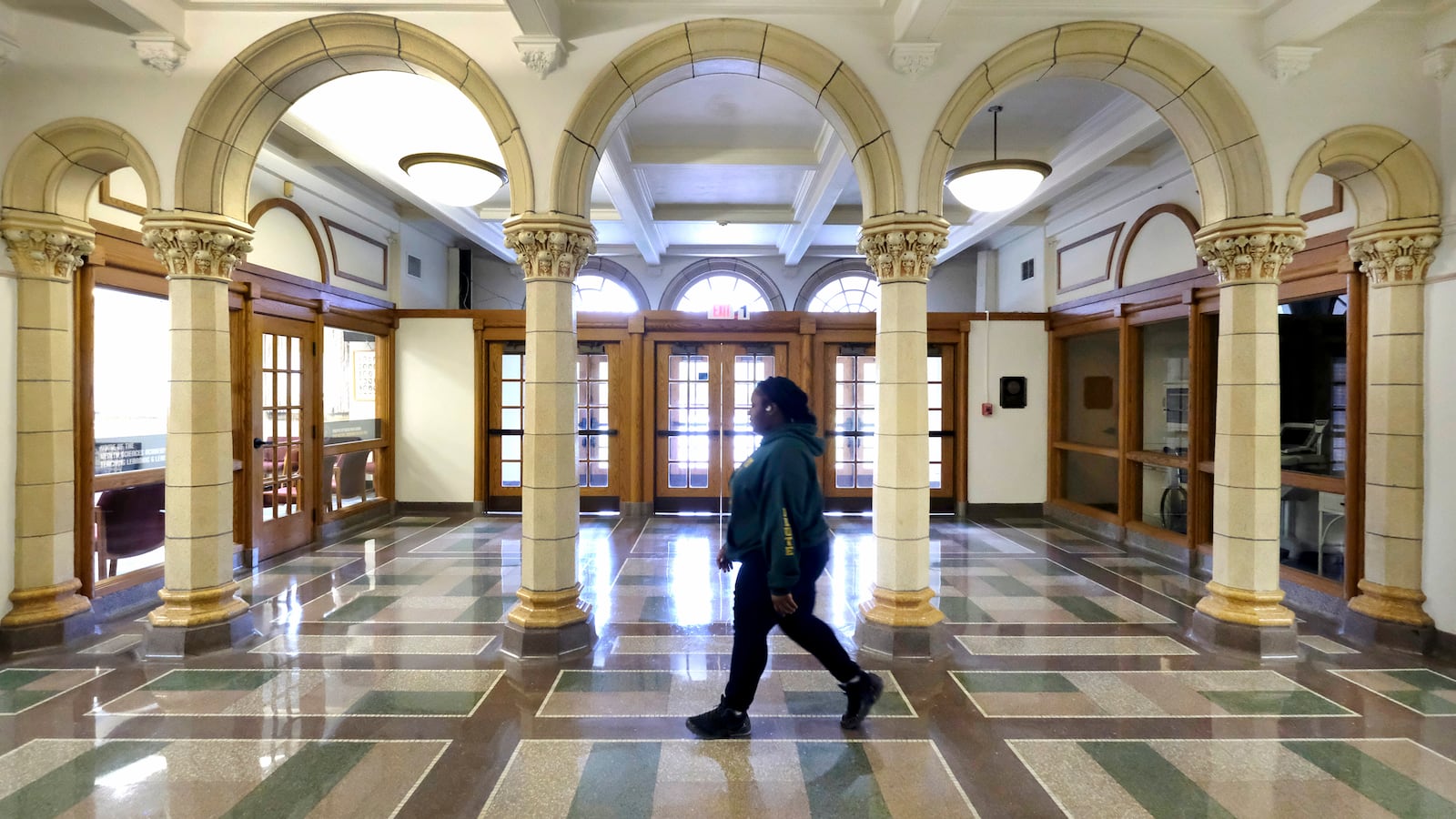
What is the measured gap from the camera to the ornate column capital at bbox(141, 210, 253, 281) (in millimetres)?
3453

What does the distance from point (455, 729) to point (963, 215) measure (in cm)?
667

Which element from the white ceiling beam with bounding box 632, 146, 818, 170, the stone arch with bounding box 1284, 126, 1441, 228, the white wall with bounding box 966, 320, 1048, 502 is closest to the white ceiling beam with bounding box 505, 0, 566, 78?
the white ceiling beam with bounding box 632, 146, 818, 170

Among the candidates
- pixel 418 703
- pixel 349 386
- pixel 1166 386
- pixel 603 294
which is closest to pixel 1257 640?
pixel 1166 386

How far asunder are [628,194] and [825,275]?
4044 mm

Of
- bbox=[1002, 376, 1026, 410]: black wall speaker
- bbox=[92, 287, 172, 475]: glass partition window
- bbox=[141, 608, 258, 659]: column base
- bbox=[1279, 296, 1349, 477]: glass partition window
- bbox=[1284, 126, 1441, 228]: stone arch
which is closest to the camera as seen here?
bbox=[141, 608, 258, 659]: column base

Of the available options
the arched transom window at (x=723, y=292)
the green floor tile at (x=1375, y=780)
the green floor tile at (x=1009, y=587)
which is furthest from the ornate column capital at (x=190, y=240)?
the arched transom window at (x=723, y=292)

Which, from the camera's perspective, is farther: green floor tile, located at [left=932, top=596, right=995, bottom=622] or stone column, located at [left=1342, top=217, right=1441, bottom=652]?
green floor tile, located at [left=932, top=596, right=995, bottom=622]

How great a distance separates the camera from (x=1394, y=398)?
3.64 m

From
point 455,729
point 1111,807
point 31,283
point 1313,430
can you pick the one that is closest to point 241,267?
point 31,283

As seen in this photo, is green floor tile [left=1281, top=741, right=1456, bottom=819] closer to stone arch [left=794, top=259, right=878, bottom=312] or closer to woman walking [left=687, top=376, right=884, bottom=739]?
woman walking [left=687, top=376, right=884, bottom=739]

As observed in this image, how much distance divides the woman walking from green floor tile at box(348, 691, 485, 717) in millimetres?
1011

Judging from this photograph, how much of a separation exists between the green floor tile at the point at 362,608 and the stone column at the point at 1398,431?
221 inches

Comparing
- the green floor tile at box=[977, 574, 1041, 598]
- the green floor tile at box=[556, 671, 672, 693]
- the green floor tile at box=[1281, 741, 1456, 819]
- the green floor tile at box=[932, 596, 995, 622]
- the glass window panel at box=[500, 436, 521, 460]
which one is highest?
the glass window panel at box=[500, 436, 521, 460]

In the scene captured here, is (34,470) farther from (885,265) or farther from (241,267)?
(885,265)
